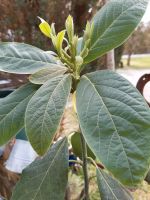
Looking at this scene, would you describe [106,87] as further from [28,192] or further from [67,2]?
[67,2]

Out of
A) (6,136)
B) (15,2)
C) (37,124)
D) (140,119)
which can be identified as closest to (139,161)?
(140,119)

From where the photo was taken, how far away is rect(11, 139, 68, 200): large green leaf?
83cm

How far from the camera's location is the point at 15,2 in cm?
394

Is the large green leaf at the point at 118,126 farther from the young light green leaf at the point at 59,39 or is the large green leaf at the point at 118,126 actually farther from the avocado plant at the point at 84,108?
the young light green leaf at the point at 59,39

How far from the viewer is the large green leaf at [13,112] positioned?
78 cm

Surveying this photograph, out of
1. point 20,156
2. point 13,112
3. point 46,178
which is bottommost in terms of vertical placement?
point 20,156

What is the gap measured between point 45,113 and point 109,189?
1.07 ft

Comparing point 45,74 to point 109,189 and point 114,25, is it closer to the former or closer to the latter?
point 114,25

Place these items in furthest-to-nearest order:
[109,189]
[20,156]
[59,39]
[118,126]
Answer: [20,156]
[109,189]
[59,39]
[118,126]

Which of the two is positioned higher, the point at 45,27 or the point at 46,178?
the point at 45,27

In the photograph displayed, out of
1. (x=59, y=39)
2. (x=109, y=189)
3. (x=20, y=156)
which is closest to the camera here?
(x=59, y=39)

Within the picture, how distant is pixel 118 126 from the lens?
617 millimetres

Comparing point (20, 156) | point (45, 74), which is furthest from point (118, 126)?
point (20, 156)

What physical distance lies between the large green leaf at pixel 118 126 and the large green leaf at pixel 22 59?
18 centimetres
